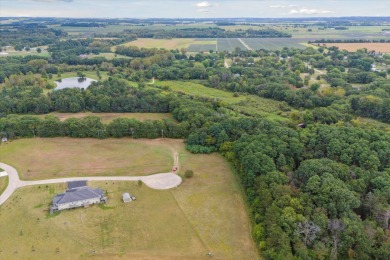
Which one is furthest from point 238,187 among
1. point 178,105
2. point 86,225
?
point 178,105

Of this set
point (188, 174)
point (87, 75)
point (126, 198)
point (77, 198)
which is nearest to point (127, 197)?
point (126, 198)

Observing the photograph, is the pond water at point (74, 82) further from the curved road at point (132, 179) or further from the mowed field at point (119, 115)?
the curved road at point (132, 179)

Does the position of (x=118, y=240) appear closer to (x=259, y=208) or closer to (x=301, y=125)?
(x=259, y=208)

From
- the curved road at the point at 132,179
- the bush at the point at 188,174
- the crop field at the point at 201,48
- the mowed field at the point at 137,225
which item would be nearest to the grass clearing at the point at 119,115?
the curved road at the point at 132,179

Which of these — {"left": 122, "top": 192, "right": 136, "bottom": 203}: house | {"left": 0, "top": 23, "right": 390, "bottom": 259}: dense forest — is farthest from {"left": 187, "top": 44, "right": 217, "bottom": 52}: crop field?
{"left": 122, "top": 192, "right": 136, "bottom": 203}: house

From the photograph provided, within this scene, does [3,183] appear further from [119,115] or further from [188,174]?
[119,115]
